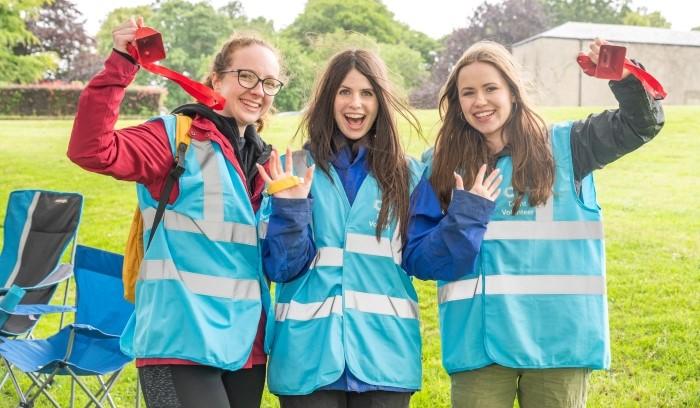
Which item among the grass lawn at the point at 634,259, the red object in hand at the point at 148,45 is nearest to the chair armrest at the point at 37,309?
the grass lawn at the point at 634,259

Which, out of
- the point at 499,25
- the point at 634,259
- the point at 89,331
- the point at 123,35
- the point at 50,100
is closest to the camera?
the point at 123,35

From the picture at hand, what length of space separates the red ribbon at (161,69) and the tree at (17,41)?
36.5 feet

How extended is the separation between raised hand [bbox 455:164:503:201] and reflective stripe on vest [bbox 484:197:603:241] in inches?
4.8

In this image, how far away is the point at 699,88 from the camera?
34.9 metres

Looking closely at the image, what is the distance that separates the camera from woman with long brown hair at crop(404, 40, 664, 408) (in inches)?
98.7

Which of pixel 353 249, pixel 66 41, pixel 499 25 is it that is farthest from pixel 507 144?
pixel 499 25

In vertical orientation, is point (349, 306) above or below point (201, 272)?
below

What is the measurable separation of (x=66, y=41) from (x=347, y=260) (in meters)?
37.2

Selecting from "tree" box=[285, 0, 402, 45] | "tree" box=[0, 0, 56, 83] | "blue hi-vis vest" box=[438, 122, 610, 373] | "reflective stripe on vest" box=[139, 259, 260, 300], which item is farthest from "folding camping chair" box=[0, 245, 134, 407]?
"tree" box=[285, 0, 402, 45]

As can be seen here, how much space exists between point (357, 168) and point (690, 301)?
419 cm

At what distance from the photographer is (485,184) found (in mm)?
2527

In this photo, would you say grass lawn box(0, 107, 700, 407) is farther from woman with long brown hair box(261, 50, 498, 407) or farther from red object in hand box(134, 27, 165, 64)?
red object in hand box(134, 27, 165, 64)

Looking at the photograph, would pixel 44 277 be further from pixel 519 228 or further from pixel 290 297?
pixel 519 228

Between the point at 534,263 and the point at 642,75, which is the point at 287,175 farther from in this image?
the point at 642,75
